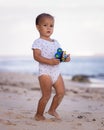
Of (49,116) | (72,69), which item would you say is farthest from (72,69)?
(49,116)

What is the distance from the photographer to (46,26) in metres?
5.80

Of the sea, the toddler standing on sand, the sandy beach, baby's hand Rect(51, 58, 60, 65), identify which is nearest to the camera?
the sandy beach

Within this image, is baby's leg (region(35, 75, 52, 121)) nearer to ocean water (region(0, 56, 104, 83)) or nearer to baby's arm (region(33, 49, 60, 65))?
baby's arm (region(33, 49, 60, 65))

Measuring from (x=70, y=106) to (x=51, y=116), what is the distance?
148cm

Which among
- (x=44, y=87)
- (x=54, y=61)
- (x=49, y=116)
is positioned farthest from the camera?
(x=49, y=116)

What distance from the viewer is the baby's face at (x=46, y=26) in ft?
19.0

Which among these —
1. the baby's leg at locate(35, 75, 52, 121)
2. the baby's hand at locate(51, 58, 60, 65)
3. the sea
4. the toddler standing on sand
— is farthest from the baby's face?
the sea

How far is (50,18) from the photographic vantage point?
5797 mm

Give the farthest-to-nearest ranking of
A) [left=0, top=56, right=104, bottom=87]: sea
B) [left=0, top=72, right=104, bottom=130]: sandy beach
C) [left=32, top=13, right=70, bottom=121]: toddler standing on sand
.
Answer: [left=0, top=56, right=104, bottom=87]: sea → [left=32, top=13, right=70, bottom=121]: toddler standing on sand → [left=0, top=72, right=104, bottom=130]: sandy beach

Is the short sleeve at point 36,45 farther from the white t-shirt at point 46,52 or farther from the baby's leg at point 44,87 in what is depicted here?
the baby's leg at point 44,87

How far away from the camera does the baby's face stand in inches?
227

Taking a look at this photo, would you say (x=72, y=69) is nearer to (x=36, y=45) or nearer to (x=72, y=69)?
(x=72, y=69)

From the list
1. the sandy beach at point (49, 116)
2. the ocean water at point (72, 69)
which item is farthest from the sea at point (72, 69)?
the sandy beach at point (49, 116)

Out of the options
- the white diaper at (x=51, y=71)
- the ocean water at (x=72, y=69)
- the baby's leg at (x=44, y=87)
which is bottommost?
the ocean water at (x=72, y=69)
